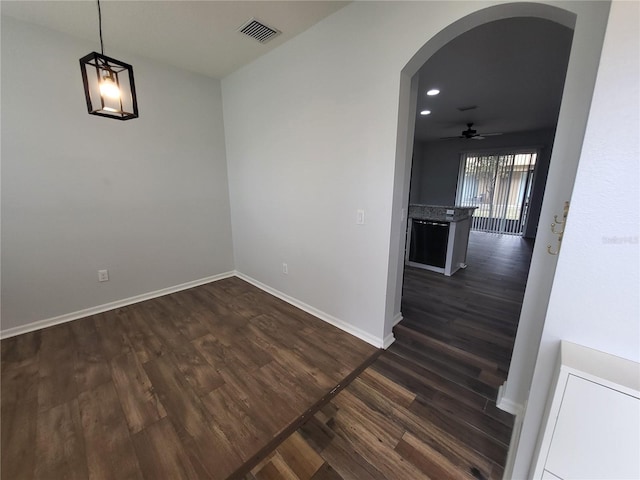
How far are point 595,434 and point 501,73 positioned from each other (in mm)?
3613

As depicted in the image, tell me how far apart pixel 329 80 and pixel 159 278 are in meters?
2.92

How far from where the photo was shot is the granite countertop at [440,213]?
12.0 feet

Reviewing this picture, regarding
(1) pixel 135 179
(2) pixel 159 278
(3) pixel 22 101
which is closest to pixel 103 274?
(2) pixel 159 278

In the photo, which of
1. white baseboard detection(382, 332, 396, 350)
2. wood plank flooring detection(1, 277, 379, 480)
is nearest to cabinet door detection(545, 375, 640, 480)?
wood plank flooring detection(1, 277, 379, 480)

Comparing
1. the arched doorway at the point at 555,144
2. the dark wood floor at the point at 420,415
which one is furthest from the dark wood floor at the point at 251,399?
the arched doorway at the point at 555,144

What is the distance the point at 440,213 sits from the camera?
3.79 meters

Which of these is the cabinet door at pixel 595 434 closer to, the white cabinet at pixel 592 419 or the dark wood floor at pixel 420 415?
the white cabinet at pixel 592 419

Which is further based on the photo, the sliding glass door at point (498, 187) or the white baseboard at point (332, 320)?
the sliding glass door at point (498, 187)

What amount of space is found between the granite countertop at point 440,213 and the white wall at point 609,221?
2.95 m

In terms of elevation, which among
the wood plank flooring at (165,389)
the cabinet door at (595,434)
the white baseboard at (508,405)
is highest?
the cabinet door at (595,434)

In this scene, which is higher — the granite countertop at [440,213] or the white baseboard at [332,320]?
the granite countertop at [440,213]

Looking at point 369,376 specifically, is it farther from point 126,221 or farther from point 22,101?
point 22,101

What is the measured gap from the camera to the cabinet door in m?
0.78

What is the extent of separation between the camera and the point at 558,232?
121cm
